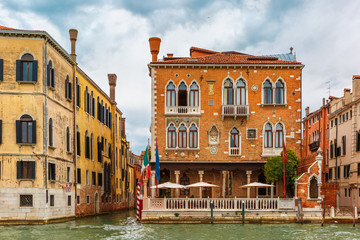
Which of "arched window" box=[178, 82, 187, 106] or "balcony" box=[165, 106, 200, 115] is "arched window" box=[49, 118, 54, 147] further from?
"arched window" box=[178, 82, 187, 106]

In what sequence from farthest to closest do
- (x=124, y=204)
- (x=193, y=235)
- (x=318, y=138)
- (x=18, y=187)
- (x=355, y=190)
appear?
(x=124, y=204) < (x=318, y=138) < (x=355, y=190) < (x=18, y=187) < (x=193, y=235)

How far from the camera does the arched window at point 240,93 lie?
35.9m

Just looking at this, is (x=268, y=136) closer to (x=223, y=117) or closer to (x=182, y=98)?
(x=223, y=117)

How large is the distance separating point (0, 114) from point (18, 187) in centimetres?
417

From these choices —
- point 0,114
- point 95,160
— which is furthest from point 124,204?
point 0,114

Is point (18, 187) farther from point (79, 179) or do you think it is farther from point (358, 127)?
point (358, 127)

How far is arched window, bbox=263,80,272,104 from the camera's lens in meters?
36.0

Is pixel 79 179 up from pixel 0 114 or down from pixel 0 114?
down

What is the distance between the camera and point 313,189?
31812 mm

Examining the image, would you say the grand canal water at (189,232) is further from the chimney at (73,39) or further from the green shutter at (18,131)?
the chimney at (73,39)

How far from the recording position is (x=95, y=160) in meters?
43.4

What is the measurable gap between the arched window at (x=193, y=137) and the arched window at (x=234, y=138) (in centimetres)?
234

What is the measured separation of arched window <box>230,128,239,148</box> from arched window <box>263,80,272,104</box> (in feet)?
9.46

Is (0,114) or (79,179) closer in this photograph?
(0,114)
